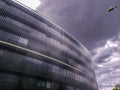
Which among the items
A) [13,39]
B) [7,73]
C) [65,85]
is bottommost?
[65,85]

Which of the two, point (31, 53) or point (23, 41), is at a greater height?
point (23, 41)

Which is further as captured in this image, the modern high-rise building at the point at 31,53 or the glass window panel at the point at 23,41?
the glass window panel at the point at 23,41

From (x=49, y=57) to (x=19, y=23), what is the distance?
10584 millimetres

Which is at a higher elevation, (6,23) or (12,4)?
(12,4)

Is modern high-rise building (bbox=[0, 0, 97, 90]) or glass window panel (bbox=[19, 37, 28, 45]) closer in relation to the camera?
modern high-rise building (bbox=[0, 0, 97, 90])

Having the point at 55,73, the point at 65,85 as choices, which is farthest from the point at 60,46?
the point at 65,85

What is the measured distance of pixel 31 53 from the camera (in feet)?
81.3

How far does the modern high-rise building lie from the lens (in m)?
20.8

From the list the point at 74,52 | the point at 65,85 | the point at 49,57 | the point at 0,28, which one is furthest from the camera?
the point at 74,52

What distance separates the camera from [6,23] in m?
22.8

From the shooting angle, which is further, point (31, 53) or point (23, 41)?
point (31, 53)

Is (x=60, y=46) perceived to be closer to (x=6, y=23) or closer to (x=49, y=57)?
(x=49, y=57)

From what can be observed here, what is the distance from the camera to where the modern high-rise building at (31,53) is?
819 inches

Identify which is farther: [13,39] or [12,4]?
[12,4]
